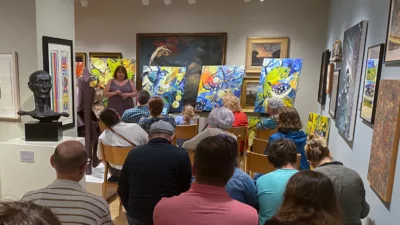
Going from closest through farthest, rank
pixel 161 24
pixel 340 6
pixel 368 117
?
pixel 368 117, pixel 340 6, pixel 161 24

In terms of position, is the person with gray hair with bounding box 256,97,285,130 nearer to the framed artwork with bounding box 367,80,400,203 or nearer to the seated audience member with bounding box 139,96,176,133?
the seated audience member with bounding box 139,96,176,133

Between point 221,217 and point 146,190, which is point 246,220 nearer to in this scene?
point 221,217

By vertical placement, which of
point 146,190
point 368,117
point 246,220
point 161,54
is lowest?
point 146,190

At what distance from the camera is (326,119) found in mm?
4516

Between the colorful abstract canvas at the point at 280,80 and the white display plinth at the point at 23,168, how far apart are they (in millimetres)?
3856

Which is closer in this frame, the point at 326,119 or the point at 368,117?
the point at 368,117

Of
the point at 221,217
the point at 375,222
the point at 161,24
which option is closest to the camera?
the point at 221,217

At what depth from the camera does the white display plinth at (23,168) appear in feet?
8.64

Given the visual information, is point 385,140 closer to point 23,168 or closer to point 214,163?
point 214,163

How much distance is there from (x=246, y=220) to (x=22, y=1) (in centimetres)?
283

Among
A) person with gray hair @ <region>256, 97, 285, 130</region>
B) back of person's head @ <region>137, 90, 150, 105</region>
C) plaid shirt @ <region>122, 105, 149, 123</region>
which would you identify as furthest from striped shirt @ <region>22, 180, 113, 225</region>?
person with gray hair @ <region>256, 97, 285, 130</region>

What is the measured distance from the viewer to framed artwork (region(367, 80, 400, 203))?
1902mm

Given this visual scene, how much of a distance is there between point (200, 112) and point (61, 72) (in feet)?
11.4

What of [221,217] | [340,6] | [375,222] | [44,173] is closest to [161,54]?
[340,6]
